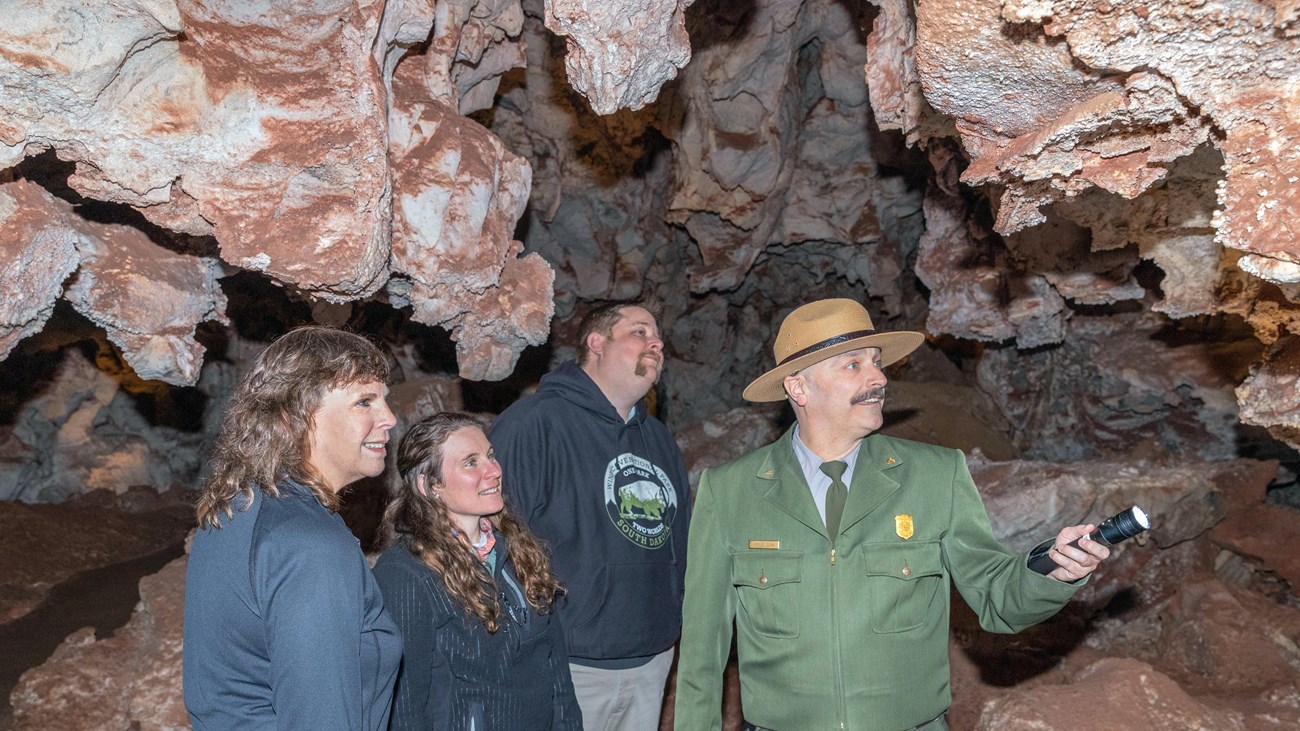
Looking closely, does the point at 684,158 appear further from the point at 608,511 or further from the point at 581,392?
the point at 608,511

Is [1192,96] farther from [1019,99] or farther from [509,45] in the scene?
[509,45]

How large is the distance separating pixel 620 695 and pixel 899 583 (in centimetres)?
130

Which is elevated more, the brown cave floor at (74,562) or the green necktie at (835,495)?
the green necktie at (835,495)

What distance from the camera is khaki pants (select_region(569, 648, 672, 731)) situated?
351 cm

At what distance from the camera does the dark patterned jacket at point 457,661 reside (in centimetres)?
255

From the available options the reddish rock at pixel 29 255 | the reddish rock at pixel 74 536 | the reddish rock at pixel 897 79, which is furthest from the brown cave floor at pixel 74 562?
the reddish rock at pixel 897 79

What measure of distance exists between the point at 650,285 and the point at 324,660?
10.4 metres

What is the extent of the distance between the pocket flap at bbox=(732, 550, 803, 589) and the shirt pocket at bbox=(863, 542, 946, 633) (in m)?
0.21

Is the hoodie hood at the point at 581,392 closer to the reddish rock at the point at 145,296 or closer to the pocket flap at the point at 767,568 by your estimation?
the pocket flap at the point at 767,568

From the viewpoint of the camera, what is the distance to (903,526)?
110 inches

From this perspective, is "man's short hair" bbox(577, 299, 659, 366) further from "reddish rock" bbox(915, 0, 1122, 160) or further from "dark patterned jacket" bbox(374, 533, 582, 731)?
"reddish rock" bbox(915, 0, 1122, 160)

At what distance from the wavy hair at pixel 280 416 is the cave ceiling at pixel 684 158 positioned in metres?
1.84

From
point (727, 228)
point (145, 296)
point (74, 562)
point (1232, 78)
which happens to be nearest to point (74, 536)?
point (74, 562)

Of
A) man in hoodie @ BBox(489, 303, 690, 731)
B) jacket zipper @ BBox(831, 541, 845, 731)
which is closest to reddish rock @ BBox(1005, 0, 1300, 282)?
jacket zipper @ BBox(831, 541, 845, 731)
